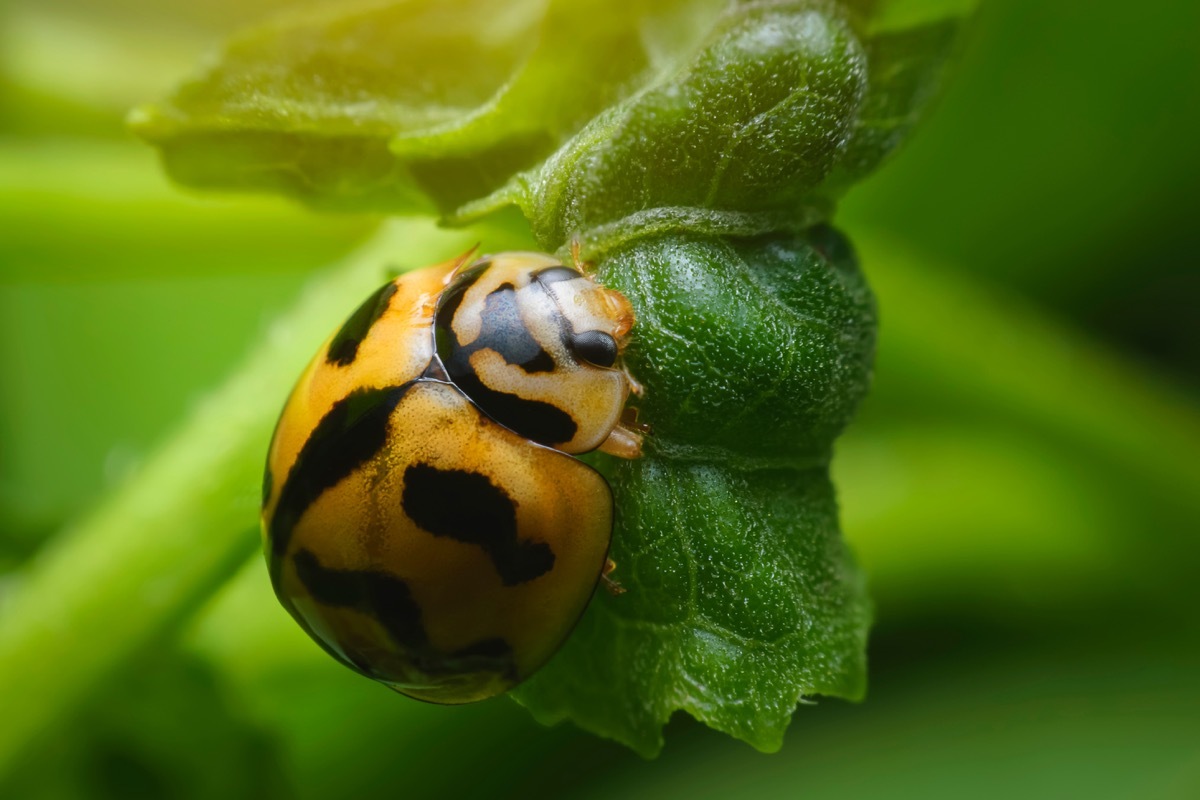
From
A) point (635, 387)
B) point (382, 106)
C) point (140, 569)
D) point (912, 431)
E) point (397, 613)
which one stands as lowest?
point (912, 431)

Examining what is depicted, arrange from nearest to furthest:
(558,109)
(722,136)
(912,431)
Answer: (722,136), (558,109), (912,431)

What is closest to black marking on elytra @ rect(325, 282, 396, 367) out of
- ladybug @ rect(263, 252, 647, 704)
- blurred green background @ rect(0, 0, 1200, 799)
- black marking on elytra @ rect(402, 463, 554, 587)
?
ladybug @ rect(263, 252, 647, 704)

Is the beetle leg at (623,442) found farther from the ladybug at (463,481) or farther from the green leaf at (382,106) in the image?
the green leaf at (382,106)

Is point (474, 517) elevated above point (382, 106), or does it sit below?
below

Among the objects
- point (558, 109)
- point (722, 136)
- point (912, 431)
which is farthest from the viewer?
point (912, 431)

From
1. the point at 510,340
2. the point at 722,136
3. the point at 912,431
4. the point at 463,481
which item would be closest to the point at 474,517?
the point at 463,481

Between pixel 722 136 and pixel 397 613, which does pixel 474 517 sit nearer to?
pixel 397 613

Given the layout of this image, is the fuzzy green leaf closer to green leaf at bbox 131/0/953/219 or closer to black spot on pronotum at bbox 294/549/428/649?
green leaf at bbox 131/0/953/219
